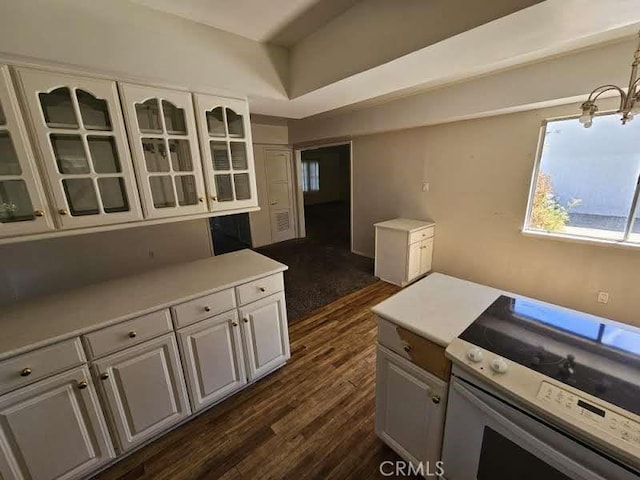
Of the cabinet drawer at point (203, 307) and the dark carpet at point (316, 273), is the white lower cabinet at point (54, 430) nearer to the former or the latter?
the cabinet drawer at point (203, 307)

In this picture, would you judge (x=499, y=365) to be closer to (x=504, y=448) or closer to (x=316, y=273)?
(x=504, y=448)

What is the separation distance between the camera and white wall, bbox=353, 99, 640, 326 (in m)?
2.59

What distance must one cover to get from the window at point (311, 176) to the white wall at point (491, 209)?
19.2ft

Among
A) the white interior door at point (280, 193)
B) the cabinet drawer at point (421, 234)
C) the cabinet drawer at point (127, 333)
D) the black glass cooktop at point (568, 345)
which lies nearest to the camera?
the black glass cooktop at point (568, 345)

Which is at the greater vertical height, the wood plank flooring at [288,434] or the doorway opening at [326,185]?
the doorway opening at [326,185]

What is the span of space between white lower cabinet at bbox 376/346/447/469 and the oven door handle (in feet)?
0.56

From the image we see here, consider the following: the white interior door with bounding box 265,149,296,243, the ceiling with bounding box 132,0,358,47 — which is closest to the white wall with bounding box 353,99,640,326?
the white interior door with bounding box 265,149,296,243

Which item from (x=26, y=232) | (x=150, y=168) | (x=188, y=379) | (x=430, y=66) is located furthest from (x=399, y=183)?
(x=26, y=232)

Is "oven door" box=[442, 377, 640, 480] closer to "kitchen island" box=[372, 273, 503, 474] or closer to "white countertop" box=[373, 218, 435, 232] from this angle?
"kitchen island" box=[372, 273, 503, 474]

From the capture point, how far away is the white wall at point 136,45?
1.20 meters

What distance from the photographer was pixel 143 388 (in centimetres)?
149

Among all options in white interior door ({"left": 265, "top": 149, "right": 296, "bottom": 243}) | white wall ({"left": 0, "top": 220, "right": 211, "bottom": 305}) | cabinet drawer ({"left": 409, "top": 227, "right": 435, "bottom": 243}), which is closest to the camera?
→ white wall ({"left": 0, "top": 220, "right": 211, "bottom": 305})

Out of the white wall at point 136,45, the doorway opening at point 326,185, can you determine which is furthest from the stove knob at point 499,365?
the doorway opening at point 326,185

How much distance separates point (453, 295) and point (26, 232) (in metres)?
2.21
